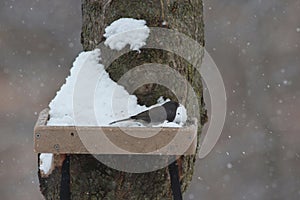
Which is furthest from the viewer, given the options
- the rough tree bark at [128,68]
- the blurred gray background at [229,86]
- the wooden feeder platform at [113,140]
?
the blurred gray background at [229,86]

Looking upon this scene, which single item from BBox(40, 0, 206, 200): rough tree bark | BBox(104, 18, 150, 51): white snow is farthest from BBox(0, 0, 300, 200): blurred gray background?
BBox(104, 18, 150, 51): white snow

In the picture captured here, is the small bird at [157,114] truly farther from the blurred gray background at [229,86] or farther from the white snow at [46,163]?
the blurred gray background at [229,86]

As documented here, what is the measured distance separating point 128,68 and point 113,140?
252 millimetres

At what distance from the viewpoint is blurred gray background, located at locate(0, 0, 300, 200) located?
653cm

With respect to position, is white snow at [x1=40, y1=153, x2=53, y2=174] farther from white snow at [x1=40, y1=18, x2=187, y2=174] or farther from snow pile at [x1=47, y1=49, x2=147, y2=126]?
snow pile at [x1=47, y1=49, x2=147, y2=126]

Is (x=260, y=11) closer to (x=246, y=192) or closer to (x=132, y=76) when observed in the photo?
(x=246, y=192)

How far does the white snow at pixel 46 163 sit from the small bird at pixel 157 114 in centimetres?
20

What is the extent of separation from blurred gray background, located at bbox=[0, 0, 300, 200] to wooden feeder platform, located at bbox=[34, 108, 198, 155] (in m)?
4.82

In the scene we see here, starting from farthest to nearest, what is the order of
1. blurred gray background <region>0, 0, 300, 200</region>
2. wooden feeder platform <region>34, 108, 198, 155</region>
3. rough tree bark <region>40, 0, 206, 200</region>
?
1. blurred gray background <region>0, 0, 300, 200</region>
2. rough tree bark <region>40, 0, 206, 200</region>
3. wooden feeder platform <region>34, 108, 198, 155</region>

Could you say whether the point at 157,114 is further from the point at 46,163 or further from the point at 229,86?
the point at 229,86

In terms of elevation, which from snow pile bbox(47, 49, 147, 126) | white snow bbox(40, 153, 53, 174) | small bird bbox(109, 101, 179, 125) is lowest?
white snow bbox(40, 153, 53, 174)

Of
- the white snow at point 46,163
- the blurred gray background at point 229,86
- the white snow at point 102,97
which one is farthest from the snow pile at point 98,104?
the blurred gray background at point 229,86

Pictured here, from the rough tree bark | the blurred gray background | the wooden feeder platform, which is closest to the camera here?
the wooden feeder platform

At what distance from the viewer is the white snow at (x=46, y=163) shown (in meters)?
1.64
